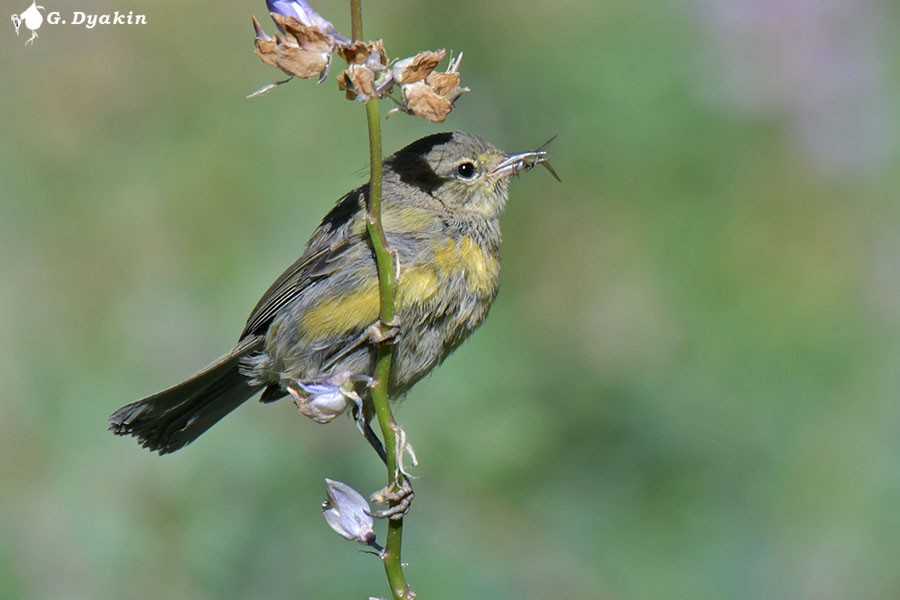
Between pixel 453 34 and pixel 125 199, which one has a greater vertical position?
pixel 453 34

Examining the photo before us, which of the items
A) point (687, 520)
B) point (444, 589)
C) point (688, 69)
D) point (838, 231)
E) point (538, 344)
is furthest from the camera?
point (688, 69)

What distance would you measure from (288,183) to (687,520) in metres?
2.87

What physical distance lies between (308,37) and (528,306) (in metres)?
3.98

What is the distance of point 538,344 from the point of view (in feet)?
19.9

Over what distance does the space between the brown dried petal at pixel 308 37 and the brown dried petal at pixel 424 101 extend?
8.3 inches

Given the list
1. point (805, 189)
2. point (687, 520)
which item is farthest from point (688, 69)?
point (687, 520)

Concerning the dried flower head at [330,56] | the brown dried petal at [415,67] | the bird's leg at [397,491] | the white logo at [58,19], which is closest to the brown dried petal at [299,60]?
the dried flower head at [330,56]

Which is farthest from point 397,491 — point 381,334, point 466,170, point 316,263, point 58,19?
point 58,19

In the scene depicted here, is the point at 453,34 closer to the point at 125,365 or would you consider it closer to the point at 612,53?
the point at 612,53

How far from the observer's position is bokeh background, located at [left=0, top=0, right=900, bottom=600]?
4.93 metres

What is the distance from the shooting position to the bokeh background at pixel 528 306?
4930 millimetres

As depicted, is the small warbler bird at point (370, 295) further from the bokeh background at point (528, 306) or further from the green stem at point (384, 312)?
the green stem at point (384, 312)

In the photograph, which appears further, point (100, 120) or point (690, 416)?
point (100, 120)

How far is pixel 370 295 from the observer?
3904mm
